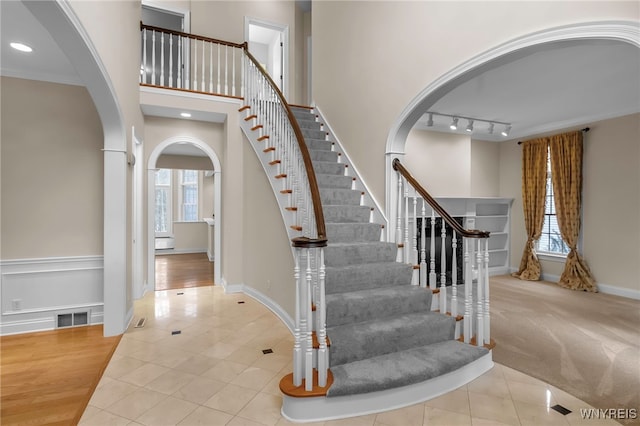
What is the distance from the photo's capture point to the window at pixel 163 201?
10375 mm

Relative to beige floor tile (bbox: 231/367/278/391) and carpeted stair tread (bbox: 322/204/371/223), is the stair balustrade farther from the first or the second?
beige floor tile (bbox: 231/367/278/391)

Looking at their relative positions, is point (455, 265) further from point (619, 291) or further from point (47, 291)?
point (47, 291)

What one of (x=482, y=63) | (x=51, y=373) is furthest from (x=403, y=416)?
(x=51, y=373)

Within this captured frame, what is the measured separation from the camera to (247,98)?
508 cm

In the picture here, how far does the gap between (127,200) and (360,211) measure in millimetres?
2697

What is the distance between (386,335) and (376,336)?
0.09 meters

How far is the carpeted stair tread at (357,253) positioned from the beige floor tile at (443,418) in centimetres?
145

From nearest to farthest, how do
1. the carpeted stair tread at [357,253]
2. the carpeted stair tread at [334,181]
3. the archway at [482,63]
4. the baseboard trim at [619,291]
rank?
the archway at [482,63]
the carpeted stair tread at [357,253]
the carpeted stair tread at [334,181]
the baseboard trim at [619,291]

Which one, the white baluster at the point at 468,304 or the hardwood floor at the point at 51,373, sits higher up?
the white baluster at the point at 468,304

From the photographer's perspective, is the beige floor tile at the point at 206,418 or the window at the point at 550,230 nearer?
the beige floor tile at the point at 206,418

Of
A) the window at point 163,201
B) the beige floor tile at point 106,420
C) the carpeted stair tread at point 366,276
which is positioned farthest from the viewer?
the window at point 163,201

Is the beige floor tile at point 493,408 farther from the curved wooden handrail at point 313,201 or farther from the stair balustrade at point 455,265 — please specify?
the curved wooden handrail at point 313,201

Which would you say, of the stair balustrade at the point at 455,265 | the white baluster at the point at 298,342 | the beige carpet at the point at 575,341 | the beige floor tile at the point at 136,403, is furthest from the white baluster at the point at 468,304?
the beige floor tile at the point at 136,403

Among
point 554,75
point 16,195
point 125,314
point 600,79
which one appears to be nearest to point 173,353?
point 125,314
